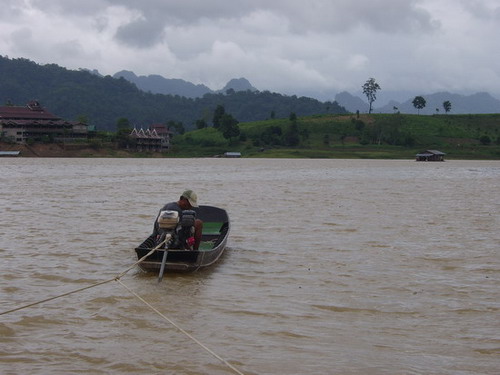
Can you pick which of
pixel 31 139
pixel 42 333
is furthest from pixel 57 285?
pixel 31 139

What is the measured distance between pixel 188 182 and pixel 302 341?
36433mm

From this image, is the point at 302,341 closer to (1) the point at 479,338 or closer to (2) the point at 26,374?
(1) the point at 479,338

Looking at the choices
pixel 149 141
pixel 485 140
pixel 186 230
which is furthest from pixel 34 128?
pixel 186 230

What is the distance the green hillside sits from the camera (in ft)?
389

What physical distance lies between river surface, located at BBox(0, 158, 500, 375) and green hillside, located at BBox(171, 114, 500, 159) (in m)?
94.5

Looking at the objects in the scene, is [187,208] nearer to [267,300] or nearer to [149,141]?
[267,300]

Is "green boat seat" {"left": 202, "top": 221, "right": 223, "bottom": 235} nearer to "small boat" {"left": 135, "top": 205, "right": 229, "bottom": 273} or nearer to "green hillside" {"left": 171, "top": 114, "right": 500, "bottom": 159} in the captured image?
"small boat" {"left": 135, "top": 205, "right": 229, "bottom": 273}

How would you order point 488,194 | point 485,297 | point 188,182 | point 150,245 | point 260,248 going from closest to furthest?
point 485,297 < point 150,245 < point 260,248 < point 488,194 < point 188,182

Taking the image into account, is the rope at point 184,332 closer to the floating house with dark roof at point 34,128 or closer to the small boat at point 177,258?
the small boat at point 177,258

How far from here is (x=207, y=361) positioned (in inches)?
305

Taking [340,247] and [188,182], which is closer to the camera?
[340,247]

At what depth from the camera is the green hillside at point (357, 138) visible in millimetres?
118625

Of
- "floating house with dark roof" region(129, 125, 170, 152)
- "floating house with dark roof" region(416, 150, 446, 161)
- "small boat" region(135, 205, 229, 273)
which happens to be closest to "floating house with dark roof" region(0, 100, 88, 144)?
"floating house with dark roof" region(129, 125, 170, 152)

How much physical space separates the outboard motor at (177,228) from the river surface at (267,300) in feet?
2.35
